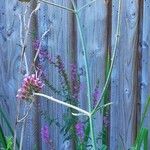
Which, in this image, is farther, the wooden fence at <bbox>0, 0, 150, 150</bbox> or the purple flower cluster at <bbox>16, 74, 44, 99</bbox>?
the wooden fence at <bbox>0, 0, 150, 150</bbox>

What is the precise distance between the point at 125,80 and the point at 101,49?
0.20 m

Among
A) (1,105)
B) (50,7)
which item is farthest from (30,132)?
(50,7)

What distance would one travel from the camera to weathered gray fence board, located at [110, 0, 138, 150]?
2684mm

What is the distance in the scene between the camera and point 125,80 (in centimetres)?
275

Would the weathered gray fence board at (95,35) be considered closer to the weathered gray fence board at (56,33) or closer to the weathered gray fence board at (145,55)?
the weathered gray fence board at (56,33)

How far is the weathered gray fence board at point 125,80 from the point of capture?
2.68m

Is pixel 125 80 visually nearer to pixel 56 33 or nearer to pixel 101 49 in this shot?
pixel 101 49

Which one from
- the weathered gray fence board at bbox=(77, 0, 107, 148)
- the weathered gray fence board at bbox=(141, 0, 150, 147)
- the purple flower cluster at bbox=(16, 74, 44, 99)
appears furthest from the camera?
the weathered gray fence board at bbox=(77, 0, 107, 148)

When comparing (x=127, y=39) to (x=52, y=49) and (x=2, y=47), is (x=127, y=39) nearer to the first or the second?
(x=52, y=49)

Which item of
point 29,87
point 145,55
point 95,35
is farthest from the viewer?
point 95,35

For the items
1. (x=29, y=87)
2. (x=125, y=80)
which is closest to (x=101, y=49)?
(x=125, y=80)

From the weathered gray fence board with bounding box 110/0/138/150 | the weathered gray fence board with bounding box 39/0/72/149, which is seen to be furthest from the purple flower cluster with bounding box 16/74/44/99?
the weathered gray fence board with bounding box 39/0/72/149

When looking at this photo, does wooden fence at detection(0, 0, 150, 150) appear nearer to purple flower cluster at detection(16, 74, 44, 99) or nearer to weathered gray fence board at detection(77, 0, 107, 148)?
weathered gray fence board at detection(77, 0, 107, 148)

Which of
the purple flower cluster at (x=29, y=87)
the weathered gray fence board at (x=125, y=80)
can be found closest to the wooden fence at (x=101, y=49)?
the weathered gray fence board at (x=125, y=80)
